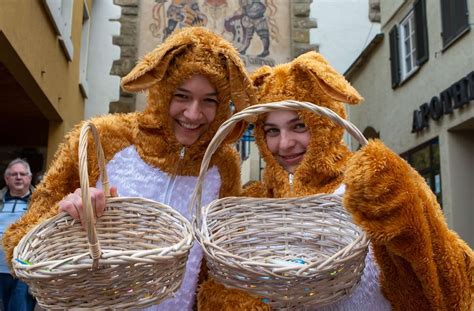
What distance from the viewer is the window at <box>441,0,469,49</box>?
6312 mm

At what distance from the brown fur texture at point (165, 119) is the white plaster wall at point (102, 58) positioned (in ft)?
25.1

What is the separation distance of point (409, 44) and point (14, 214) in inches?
275

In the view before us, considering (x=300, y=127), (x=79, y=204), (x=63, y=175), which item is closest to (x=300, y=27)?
(x=300, y=127)

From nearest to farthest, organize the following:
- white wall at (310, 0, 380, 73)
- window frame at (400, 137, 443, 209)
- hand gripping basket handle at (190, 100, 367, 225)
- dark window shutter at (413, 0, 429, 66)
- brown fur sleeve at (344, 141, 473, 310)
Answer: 1. brown fur sleeve at (344, 141, 473, 310)
2. hand gripping basket handle at (190, 100, 367, 225)
3. window frame at (400, 137, 443, 209)
4. dark window shutter at (413, 0, 429, 66)
5. white wall at (310, 0, 380, 73)

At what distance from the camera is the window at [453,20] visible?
20.7 ft

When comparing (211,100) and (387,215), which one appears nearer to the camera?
(387,215)

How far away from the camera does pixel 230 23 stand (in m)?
10.1

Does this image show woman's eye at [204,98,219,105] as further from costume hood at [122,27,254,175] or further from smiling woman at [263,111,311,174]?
smiling woman at [263,111,311,174]

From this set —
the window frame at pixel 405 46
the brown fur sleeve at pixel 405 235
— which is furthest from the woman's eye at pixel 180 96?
the window frame at pixel 405 46

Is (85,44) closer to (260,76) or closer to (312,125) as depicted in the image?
(260,76)

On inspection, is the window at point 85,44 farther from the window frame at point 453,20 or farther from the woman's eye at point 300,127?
the woman's eye at point 300,127

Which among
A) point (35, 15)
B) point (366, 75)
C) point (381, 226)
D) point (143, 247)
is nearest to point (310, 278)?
point (381, 226)

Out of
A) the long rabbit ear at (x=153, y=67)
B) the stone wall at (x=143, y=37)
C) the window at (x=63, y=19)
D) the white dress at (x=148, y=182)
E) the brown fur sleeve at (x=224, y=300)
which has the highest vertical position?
the stone wall at (x=143, y=37)

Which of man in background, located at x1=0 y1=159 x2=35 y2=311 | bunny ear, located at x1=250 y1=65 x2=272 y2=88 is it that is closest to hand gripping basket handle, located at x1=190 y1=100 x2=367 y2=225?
bunny ear, located at x1=250 y1=65 x2=272 y2=88
